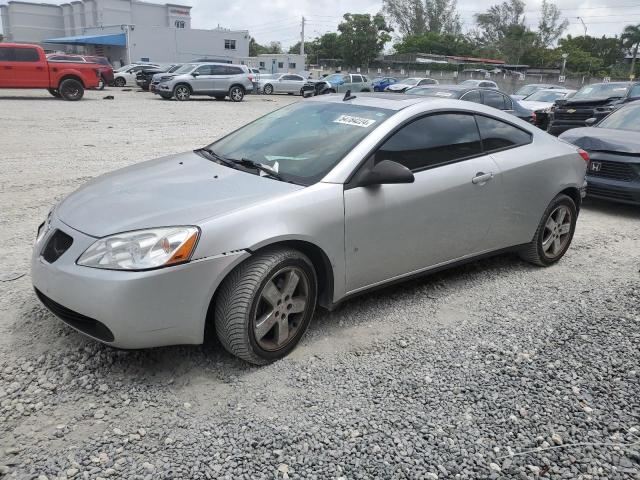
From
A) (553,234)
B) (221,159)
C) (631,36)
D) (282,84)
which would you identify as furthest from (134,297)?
(631,36)

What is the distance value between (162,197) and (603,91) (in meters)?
14.5

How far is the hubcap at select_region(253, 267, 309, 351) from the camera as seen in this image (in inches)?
125

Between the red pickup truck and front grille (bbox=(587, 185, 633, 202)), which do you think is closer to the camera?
front grille (bbox=(587, 185, 633, 202))

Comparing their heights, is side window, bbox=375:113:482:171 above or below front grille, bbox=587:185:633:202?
above

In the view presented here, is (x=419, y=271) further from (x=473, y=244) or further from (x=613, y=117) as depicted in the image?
(x=613, y=117)

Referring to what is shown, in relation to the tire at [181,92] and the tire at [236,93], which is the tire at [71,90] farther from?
the tire at [236,93]

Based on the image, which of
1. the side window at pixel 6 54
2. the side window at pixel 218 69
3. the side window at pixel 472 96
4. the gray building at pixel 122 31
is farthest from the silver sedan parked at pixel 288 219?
the gray building at pixel 122 31

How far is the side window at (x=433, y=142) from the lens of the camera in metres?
3.81

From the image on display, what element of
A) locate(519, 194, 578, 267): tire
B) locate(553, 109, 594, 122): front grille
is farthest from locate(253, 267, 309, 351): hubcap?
locate(553, 109, 594, 122): front grille

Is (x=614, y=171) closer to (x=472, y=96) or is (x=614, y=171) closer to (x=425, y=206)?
(x=425, y=206)

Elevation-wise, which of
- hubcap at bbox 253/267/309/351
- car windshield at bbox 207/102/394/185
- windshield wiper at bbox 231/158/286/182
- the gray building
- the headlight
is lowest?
hubcap at bbox 253/267/309/351

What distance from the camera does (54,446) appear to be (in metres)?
2.53

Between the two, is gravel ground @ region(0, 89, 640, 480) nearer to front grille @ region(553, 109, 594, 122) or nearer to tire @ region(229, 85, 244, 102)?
front grille @ region(553, 109, 594, 122)

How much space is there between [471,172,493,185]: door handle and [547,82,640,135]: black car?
973cm
